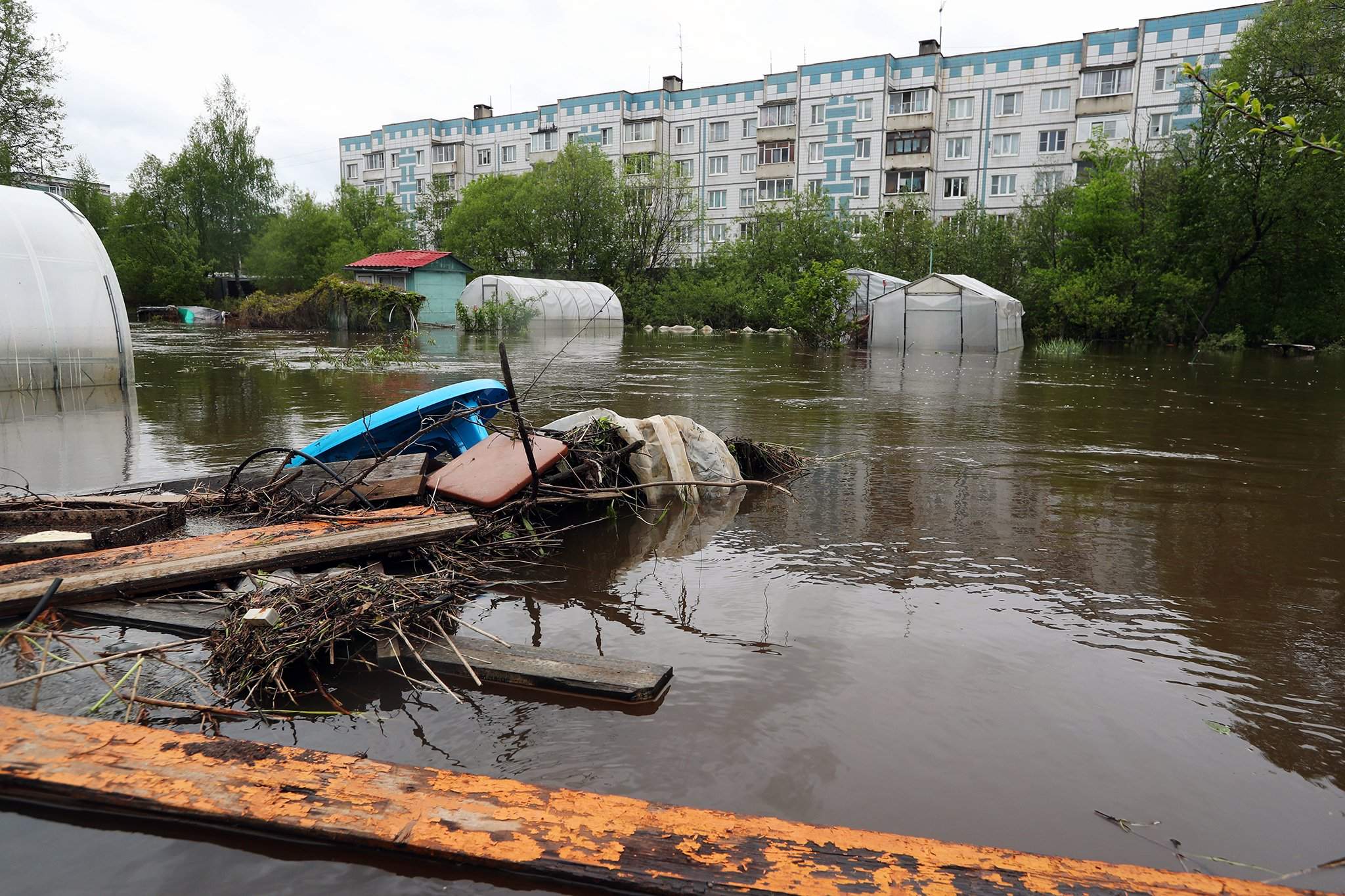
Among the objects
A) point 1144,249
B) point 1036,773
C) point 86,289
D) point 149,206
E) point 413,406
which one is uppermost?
point 149,206

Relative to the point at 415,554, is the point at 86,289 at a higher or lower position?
higher

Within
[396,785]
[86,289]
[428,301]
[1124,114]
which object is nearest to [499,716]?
[396,785]

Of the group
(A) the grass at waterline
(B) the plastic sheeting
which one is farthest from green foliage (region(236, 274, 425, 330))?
(B) the plastic sheeting

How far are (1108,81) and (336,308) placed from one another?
48909 millimetres

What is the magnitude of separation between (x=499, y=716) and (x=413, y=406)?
153 inches

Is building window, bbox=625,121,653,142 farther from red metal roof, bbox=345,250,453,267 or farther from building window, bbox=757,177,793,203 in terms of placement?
red metal roof, bbox=345,250,453,267

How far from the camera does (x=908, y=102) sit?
62031 mm

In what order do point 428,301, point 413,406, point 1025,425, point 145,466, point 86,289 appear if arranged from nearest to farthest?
1. point 413,406
2. point 145,466
3. point 1025,425
4. point 86,289
5. point 428,301

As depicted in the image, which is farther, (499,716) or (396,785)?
(499,716)

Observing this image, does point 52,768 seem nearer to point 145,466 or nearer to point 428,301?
point 145,466

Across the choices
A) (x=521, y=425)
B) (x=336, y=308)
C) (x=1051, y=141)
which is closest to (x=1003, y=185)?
(x=1051, y=141)

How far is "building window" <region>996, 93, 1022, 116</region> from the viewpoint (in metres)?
59.1

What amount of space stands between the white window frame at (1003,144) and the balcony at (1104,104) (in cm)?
410

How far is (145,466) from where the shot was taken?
8.81m
